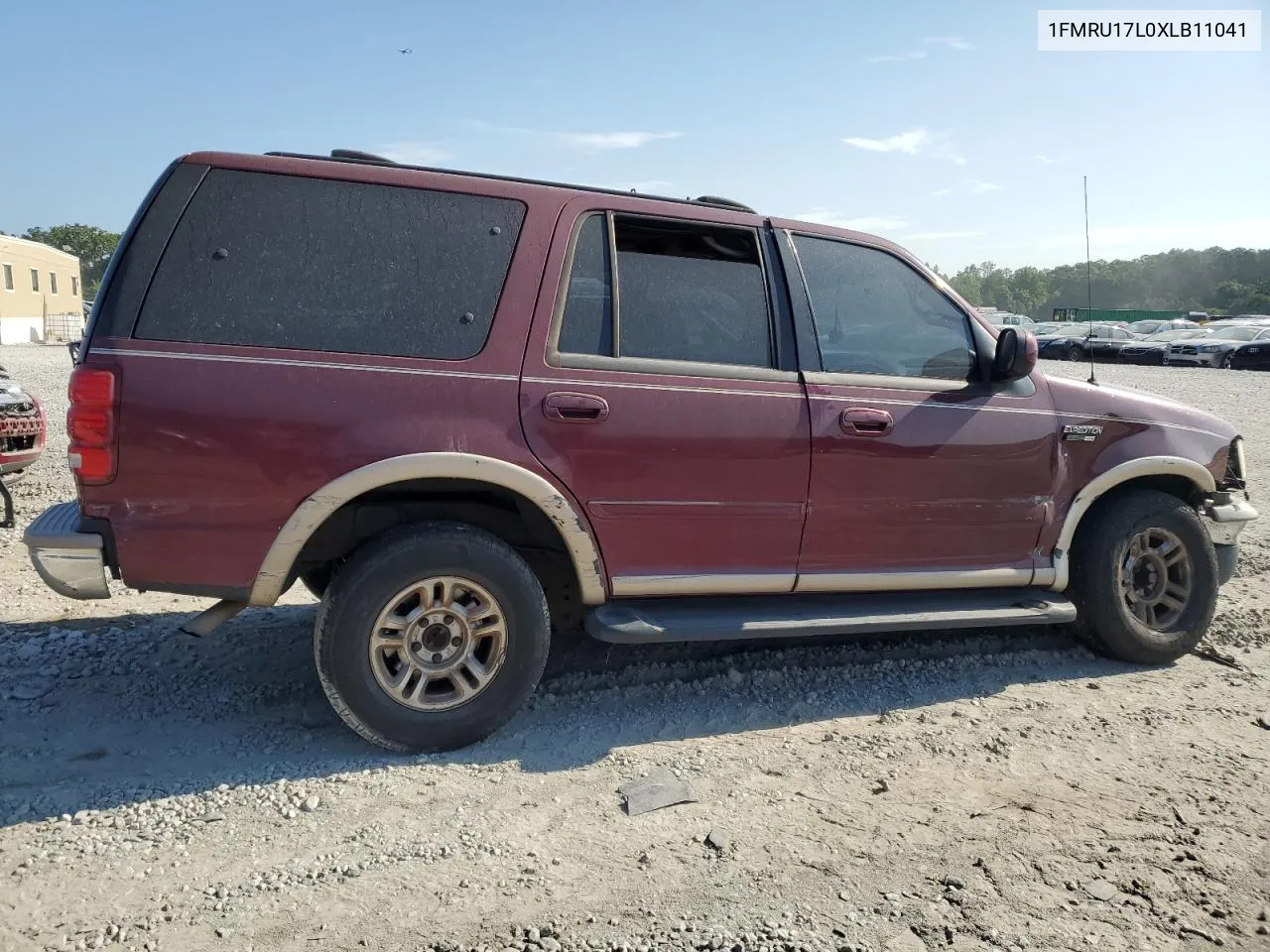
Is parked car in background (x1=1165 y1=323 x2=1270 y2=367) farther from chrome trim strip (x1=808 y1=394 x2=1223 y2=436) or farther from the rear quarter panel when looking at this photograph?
the rear quarter panel

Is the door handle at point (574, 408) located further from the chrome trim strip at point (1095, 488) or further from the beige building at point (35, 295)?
the beige building at point (35, 295)

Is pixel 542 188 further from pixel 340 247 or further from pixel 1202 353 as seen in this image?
pixel 1202 353

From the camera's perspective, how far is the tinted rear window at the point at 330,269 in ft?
11.0

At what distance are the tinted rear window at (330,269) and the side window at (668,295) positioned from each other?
13.8 inches

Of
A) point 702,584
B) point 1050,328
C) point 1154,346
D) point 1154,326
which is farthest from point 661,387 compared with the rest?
point 1050,328

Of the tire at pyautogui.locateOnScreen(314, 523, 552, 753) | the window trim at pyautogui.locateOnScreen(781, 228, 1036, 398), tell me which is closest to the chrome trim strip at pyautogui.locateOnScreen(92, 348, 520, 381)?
the tire at pyautogui.locateOnScreen(314, 523, 552, 753)

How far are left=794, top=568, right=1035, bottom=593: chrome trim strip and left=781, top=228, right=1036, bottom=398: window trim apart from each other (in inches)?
31.9

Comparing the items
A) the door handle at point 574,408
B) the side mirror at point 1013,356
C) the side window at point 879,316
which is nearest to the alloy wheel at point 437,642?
the door handle at point 574,408

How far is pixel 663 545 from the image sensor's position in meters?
3.83

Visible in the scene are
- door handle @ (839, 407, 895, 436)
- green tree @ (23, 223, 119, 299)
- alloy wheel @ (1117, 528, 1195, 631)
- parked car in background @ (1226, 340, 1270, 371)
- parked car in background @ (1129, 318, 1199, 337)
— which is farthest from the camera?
green tree @ (23, 223, 119, 299)

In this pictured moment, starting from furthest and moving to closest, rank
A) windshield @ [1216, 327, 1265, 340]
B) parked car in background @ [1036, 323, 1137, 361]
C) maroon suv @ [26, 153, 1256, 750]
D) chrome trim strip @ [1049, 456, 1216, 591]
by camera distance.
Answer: parked car in background @ [1036, 323, 1137, 361] → windshield @ [1216, 327, 1265, 340] → chrome trim strip @ [1049, 456, 1216, 591] → maroon suv @ [26, 153, 1256, 750]

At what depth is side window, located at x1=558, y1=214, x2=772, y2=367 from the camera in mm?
3805

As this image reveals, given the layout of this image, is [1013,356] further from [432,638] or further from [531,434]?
[432,638]

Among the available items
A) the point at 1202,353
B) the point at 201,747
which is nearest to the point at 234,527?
the point at 201,747
